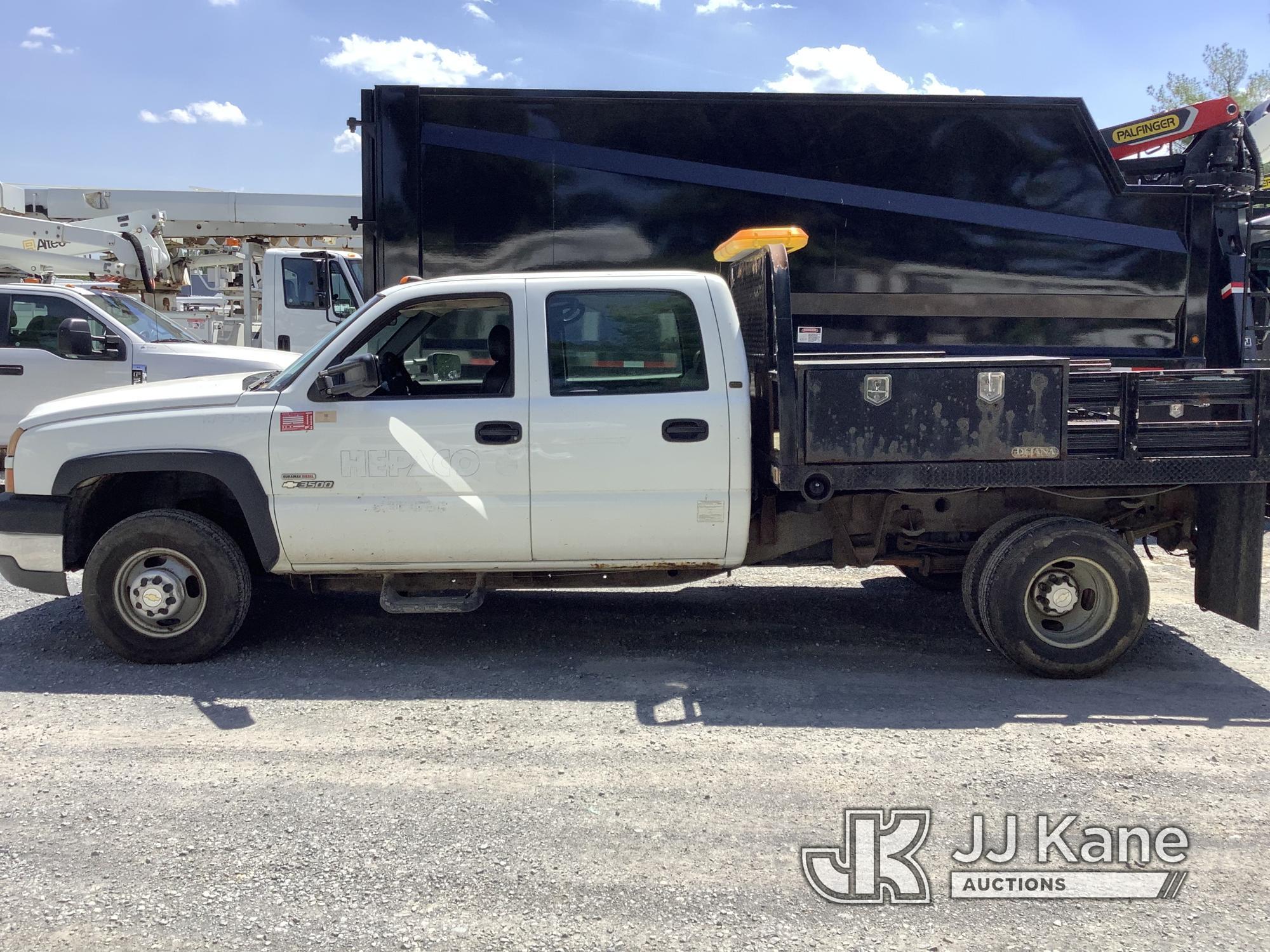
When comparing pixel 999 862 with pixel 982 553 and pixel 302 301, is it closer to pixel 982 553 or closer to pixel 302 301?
pixel 982 553

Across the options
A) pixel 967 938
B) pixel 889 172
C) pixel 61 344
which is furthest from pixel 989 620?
pixel 61 344

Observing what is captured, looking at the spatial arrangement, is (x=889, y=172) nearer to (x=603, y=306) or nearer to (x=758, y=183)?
(x=758, y=183)

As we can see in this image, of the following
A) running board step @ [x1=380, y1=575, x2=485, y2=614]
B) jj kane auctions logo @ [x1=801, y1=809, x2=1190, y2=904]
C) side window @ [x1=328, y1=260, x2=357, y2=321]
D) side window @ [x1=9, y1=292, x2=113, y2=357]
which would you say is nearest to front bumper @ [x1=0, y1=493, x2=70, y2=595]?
running board step @ [x1=380, y1=575, x2=485, y2=614]

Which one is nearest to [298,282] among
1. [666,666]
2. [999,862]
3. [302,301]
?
[302,301]

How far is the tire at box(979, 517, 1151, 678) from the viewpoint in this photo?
197 inches

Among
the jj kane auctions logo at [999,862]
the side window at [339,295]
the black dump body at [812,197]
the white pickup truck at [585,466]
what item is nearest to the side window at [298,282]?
the side window at [339,295]

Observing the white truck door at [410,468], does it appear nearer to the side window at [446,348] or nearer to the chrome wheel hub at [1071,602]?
the side window at [446,348]

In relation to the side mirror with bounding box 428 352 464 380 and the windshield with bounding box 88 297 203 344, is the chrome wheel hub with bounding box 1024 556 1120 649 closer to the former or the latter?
the side mirror with bounding box 428 352 464 380

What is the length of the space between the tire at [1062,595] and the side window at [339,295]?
8609 mm

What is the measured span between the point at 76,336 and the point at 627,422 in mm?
6864

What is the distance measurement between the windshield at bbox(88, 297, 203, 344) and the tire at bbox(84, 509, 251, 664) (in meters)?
5.89

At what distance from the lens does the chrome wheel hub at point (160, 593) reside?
5.10m

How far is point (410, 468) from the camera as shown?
16.5 ft

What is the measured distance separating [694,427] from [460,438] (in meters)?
1.13
